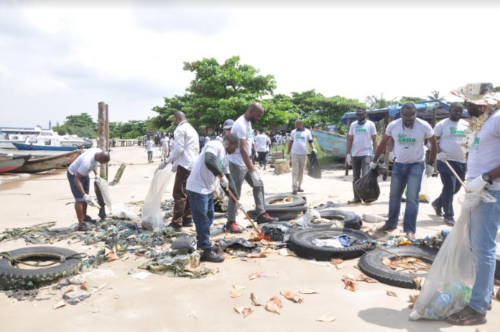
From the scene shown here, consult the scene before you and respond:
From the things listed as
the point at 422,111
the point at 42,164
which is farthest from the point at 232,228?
the point at 42,164

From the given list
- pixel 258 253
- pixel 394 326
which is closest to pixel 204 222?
pixel 258 253

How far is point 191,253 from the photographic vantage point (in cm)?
409

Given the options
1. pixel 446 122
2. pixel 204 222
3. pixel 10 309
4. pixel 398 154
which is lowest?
pixel 10 309

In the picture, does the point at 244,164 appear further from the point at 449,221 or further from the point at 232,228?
the point at 449,221

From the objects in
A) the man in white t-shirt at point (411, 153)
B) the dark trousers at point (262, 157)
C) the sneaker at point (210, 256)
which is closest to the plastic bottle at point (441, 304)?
the man in white t-shirt at point (411, 153)

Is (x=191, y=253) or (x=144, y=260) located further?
(x=144, y=260)

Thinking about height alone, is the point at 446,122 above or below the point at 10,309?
above

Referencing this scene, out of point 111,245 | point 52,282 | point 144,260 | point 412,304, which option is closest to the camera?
point 412,304

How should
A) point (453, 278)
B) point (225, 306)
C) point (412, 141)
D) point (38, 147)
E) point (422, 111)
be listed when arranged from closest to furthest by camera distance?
point (453, 278)
point (225, 306)
point (412, 141)
point (422, 111)
point (38, 147)

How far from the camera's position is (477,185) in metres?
2.59

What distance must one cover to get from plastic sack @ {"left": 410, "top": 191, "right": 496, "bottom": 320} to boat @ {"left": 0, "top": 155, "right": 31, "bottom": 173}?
688 inches

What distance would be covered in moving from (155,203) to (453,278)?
420cm

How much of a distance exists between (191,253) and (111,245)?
4.63ft

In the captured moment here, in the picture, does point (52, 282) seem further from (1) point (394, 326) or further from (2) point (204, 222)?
(1) point (394, 326)
